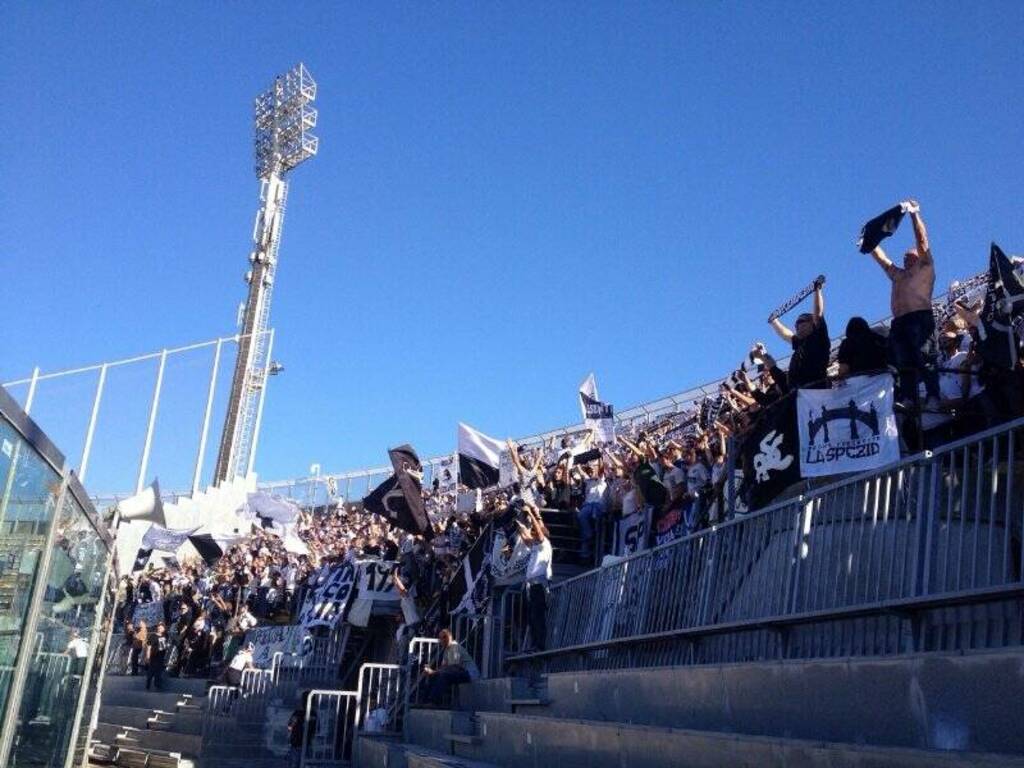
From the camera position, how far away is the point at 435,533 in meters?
19.5

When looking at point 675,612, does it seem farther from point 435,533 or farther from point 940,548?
point 435,533

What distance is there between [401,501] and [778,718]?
13347mm

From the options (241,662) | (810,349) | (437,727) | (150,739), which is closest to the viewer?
(810,349)

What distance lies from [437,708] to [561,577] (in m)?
2.46

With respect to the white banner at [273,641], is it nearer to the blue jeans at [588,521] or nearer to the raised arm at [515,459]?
the raised arm at [515,459]

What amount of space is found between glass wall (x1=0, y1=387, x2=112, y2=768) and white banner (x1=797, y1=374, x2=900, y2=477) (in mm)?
5335

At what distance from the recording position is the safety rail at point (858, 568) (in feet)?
18.2

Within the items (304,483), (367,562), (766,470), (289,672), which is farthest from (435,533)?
(304,483)

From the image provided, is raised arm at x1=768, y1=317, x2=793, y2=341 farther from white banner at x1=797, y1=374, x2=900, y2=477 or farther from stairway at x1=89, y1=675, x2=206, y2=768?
stairway at x1=89, y1=675, x2=206, y2=768

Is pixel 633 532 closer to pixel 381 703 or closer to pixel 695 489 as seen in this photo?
pixel 695 489

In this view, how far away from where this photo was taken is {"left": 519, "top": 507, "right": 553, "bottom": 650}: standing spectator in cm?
1288

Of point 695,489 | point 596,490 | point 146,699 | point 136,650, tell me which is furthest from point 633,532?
point 136,650

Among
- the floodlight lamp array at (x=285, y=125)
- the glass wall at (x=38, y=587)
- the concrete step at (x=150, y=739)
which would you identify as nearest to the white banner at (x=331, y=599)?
the concrete step at (x=150, y=739)

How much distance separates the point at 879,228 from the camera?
26.0 feet
